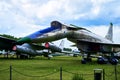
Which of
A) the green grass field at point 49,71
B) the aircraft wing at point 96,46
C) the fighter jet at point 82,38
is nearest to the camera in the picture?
the green grass field at point 49,71

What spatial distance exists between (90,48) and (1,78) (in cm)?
1647

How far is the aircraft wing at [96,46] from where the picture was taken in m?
31.4

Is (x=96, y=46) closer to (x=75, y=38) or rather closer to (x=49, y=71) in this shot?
(x=75, y=38)

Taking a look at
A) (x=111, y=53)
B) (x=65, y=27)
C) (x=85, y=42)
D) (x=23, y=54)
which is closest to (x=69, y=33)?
(x=65, y=27)

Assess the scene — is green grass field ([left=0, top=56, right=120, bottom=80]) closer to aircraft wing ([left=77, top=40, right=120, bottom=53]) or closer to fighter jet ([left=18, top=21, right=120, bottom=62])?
fighter jet ([left=18, top=21, right=120, bottom=62])

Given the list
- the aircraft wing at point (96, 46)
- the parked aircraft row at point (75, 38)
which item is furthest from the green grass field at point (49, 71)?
the aircraft wing at point (96, 46)

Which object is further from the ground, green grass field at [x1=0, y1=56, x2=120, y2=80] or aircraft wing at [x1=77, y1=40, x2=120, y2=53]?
aircraft wing at [x1=77, y1=40, x2=120, y2=53]

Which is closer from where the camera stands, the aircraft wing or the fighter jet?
the fighter jet

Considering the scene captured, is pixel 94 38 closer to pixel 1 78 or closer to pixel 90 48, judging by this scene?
pixel 90 48

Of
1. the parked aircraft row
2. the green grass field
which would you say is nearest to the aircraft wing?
the parked aircraft row

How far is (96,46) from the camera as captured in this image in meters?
32.1

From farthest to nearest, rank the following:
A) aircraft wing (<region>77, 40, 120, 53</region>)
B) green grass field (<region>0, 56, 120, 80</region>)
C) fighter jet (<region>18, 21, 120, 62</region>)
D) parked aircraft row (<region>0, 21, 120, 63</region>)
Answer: aircraft wing (<region>77, 40, 120, 53</region>) → fighter jet (<region>18, 21, 120, 62</region>) → parked aircraft row (<region>0, 21, 120, 63</region>) → green grass field (<region>0, 56, 120, 80</region>)

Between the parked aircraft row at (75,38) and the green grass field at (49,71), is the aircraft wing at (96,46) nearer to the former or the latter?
the parked aircraft row at (75,38)

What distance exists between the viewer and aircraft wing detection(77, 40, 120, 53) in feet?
103
